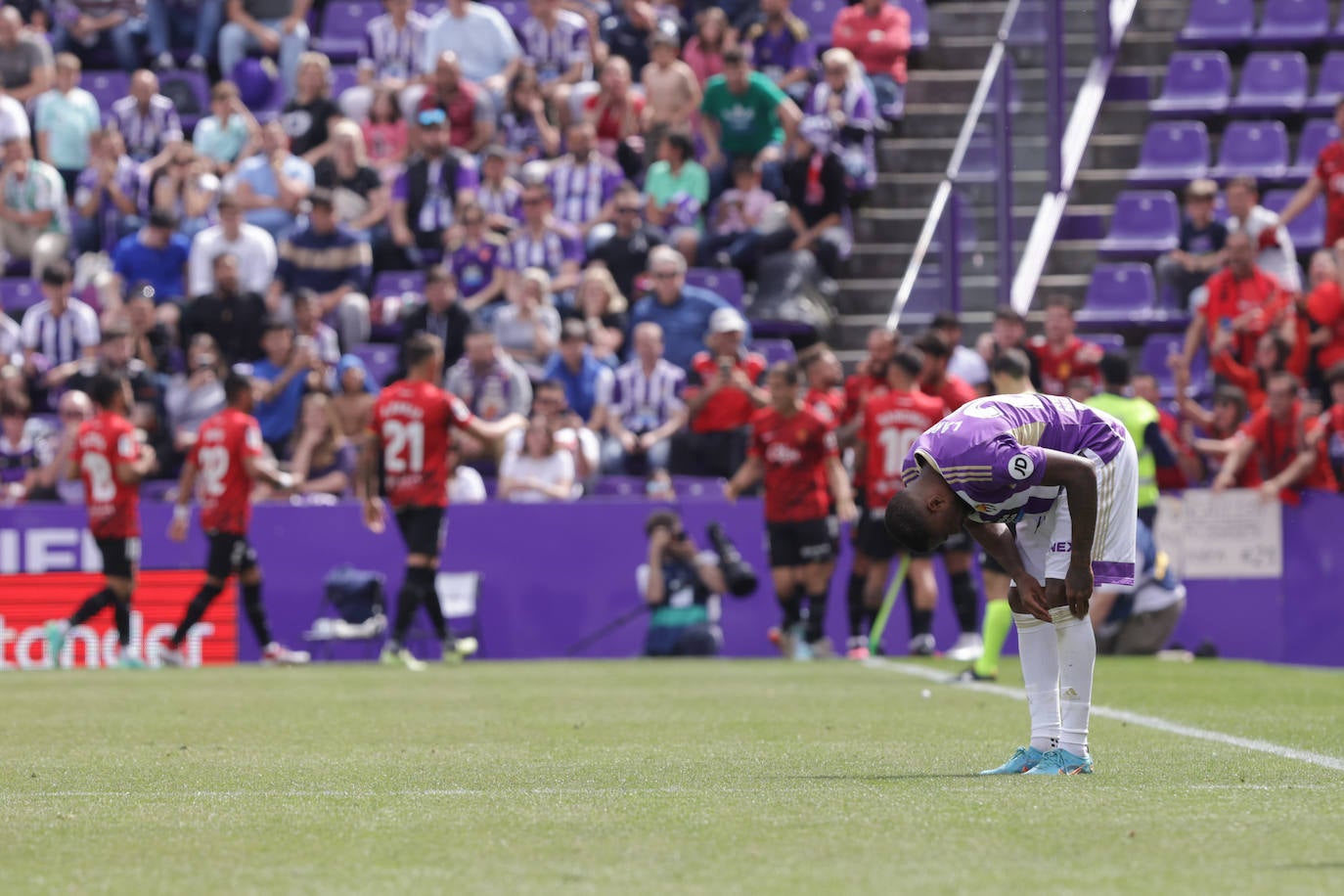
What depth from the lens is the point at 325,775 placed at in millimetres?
7098

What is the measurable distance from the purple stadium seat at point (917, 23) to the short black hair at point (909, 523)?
15.6 m

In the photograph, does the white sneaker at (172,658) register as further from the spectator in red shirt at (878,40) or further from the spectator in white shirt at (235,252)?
the spectator in red shirt at (878,40)

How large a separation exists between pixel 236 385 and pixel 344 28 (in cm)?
838

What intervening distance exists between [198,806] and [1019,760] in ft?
8.94

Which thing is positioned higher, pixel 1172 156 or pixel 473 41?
pixel 473 41

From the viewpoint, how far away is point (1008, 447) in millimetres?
6434

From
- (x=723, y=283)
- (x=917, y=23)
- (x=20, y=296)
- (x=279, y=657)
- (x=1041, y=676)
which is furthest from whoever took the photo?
(x=917, y=23)

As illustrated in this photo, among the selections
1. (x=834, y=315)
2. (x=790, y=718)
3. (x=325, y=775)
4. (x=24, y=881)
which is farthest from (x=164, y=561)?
(x=24, y=881)

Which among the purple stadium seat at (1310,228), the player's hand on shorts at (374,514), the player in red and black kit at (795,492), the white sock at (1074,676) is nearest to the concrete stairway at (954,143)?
the purple stadium seat at (1310,228)

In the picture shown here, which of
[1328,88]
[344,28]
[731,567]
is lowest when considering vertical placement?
[731,567]

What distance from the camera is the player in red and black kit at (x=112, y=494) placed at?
15.6m

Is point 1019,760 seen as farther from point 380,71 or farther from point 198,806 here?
point 380,71

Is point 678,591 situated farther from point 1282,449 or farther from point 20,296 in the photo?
point 20,296

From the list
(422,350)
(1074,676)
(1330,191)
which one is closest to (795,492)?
(422,350)
